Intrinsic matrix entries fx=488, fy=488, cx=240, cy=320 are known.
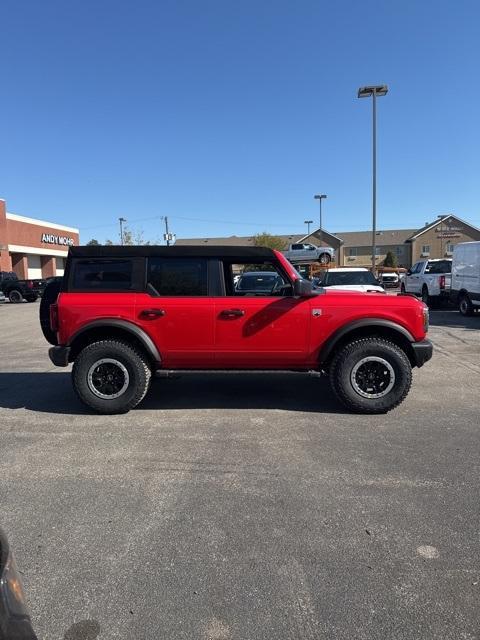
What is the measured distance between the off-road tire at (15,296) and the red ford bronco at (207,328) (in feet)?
81.6

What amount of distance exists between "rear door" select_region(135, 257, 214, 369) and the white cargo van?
1176 centimetres

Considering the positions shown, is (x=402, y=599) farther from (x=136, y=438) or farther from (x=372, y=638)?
(x=136, y=438)

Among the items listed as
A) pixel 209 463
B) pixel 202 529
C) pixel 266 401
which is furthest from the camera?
pixel 266 401

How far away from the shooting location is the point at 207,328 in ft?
18.3

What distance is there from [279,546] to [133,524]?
3.22ft

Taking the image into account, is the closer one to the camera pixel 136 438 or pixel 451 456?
pixel 451 456

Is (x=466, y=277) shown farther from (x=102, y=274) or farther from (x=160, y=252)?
(x=102, y=274)

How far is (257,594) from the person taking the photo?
252 centimetres

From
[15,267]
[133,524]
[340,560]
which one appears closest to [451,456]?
[340,560]

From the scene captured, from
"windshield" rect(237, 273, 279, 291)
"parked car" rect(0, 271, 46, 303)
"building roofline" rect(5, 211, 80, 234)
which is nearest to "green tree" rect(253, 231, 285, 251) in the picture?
"building roofline" rect(5, 211, 80, 234)

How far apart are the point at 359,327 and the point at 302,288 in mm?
803

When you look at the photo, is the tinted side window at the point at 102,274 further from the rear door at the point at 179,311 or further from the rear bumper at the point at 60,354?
the rear bumper at the point at 60,354

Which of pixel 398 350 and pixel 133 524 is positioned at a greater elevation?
pixel 398 350

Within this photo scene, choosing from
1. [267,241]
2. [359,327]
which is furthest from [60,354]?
[267,241]
